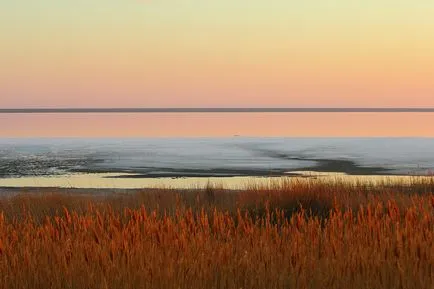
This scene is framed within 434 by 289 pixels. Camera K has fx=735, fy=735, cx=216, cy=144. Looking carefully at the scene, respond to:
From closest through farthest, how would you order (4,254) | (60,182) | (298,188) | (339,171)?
(4,254) < (298,188) < (60,182) < (339,171)

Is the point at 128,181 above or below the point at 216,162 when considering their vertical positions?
below

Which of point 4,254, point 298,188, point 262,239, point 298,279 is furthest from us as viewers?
point 298,188

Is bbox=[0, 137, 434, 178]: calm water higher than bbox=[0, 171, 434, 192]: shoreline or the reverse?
higher

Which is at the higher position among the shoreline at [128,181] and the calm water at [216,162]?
the calm water at [216,162]

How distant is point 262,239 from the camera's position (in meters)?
6.94

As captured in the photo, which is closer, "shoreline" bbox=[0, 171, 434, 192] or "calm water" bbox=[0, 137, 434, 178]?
"shoreline" bbox=[0, 171, 434, 192]

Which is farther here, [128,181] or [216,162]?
[216,162]

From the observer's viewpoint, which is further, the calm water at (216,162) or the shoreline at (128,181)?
the calm water at (216,162)

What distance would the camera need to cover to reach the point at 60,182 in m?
28.8

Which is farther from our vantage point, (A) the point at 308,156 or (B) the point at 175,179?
(A) the point at 308,156

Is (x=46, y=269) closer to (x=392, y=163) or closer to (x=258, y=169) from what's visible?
(x=258, y=169)

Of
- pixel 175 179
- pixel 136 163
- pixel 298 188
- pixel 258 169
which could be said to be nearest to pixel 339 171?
pixel 258 169

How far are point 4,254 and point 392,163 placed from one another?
3192cm

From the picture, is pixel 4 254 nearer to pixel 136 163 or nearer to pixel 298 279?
pixel 298 279
